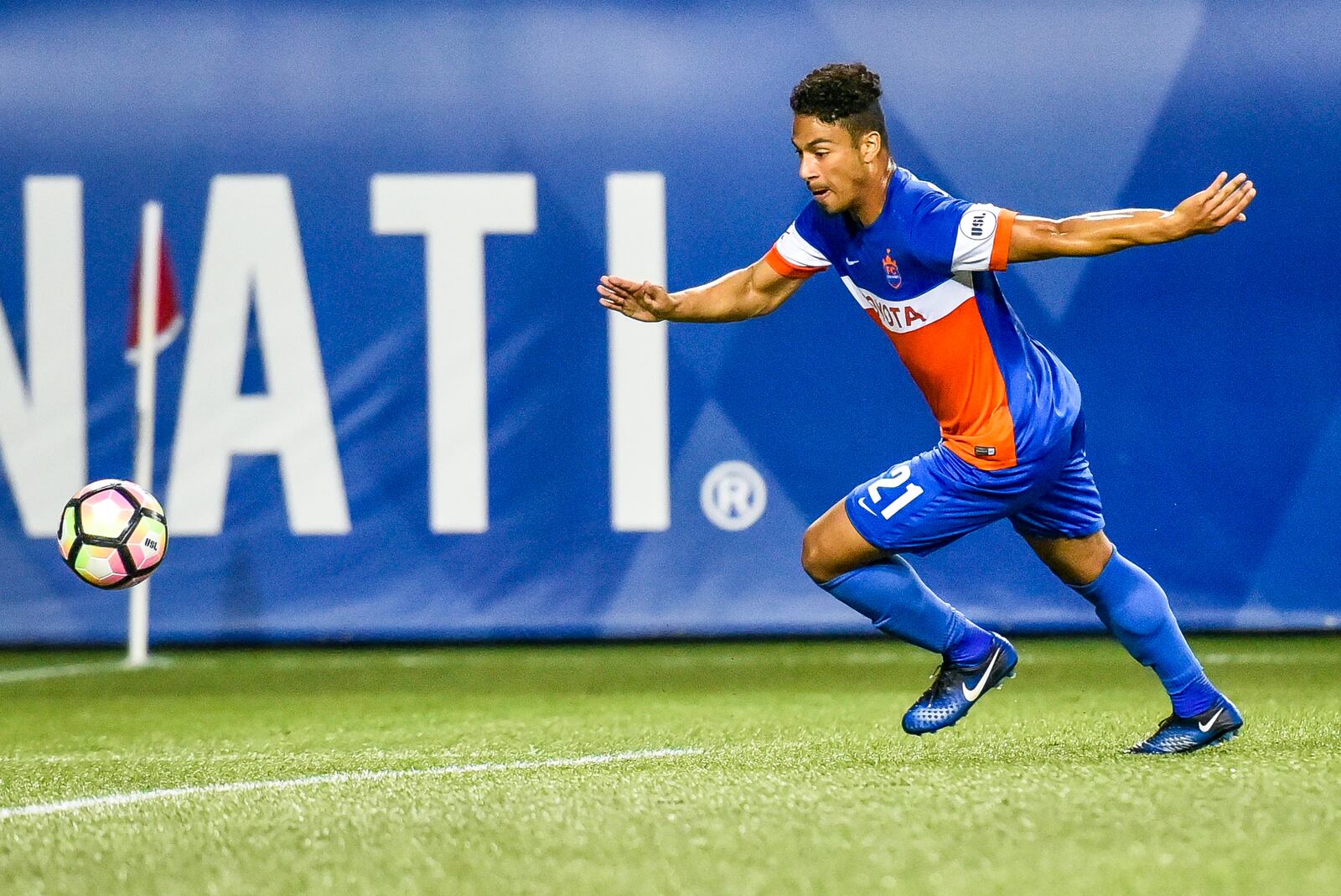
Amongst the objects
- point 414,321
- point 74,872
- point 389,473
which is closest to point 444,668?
point 389,473

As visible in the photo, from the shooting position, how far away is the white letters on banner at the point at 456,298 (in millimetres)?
7922

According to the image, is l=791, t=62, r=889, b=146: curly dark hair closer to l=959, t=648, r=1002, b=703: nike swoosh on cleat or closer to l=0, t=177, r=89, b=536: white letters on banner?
l=959, t=648, r=1002, b=703: nike swoosh on cleat

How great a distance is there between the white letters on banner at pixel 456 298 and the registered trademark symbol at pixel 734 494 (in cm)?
106

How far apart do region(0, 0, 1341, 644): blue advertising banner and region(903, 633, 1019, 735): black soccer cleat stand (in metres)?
3.60

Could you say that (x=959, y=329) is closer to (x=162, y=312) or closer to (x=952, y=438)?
(x=952, y=438)

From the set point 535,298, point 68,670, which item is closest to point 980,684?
point 535,298

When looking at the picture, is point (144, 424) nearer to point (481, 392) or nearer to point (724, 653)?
point (481, 392)

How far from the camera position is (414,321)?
794cm

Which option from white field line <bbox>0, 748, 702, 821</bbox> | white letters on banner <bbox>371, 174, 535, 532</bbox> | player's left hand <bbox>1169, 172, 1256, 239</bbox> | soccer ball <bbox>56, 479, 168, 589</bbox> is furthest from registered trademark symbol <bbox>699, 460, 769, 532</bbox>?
player's left hand <bbox>1169, 172, 1256, 239</bbox>

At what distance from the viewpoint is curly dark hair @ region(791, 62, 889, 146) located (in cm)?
404

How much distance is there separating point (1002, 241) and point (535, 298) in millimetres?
4300

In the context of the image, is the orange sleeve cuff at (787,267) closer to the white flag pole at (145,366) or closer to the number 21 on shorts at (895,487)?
the number 21 on shorts at (895,487)

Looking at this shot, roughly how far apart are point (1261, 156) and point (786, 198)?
223 cm

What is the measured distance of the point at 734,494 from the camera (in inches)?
311
